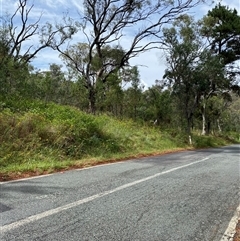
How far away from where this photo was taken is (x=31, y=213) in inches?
166

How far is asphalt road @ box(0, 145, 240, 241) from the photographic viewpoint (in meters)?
3.65

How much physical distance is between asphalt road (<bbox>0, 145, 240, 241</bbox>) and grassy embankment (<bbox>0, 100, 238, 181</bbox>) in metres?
1.67

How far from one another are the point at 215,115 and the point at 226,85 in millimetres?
11454

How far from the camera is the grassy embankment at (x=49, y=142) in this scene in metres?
8.58

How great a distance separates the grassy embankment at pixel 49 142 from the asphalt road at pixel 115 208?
1.67m

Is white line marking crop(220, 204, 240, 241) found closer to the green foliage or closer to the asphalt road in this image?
the asphalt road

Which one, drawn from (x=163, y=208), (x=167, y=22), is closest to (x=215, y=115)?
(x=167, y=22)

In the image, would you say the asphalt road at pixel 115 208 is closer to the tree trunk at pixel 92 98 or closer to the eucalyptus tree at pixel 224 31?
the tree trunk at pixel 92 98

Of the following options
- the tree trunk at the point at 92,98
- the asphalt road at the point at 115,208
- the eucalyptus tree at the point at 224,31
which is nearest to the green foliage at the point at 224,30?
the eucalyptus tree at the point at 224,31

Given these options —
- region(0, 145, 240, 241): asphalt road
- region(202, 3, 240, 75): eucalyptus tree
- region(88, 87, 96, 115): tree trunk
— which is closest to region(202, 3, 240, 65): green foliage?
region(202, 3, 240, 75): eucalyptus tree

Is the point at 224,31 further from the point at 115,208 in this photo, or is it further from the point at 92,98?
the point at 115,208

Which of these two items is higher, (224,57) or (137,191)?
(224,57)

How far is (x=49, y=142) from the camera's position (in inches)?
426

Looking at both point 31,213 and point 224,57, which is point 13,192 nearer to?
point 31,213
